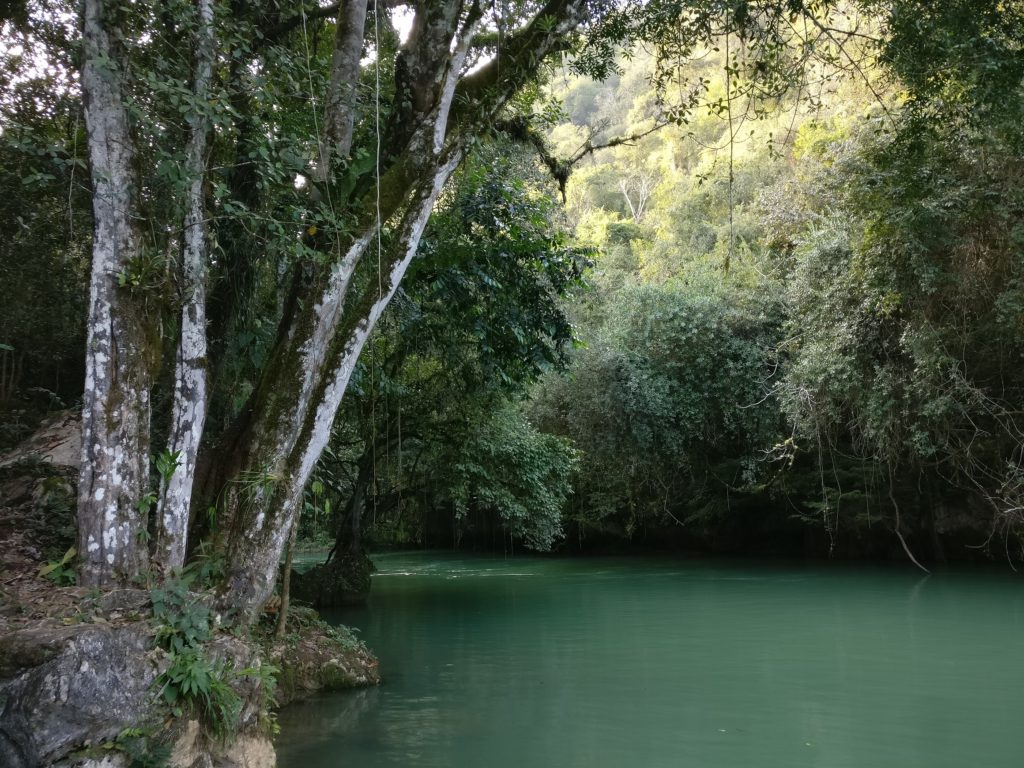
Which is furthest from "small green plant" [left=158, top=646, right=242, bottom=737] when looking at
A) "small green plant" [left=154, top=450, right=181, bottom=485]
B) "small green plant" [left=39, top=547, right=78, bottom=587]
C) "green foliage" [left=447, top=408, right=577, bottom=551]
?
"green foliage" [left=447, top=408, right=577, bottom=551]

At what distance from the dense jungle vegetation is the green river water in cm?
181

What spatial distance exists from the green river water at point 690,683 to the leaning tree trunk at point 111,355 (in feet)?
6.81

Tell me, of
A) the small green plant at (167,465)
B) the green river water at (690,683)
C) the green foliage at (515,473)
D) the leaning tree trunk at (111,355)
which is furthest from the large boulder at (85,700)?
the green foliage at (515,473)

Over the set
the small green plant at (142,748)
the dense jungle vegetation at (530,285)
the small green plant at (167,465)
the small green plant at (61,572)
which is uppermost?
the dense jungle vegetation at (530,285)

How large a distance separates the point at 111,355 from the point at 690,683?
607 cm

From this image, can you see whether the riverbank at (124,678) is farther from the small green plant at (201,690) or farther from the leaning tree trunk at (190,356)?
the leaning tree trunk at (190,356)

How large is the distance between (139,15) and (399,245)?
96.7 inches

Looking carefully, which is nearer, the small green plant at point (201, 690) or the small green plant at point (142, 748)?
the small green plant at point (142, 748)

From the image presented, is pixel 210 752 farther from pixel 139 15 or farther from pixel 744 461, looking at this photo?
pixel 744 461

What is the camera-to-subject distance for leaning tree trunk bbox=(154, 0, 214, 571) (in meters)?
5.66

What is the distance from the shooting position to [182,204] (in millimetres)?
5961

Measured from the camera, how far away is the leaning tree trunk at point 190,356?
5656mm

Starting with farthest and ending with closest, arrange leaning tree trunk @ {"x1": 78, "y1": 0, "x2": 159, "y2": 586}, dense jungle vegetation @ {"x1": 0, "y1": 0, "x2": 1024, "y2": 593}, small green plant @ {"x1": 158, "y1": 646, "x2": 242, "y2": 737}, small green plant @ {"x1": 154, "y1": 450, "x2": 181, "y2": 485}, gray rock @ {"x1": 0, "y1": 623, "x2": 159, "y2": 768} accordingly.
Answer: dense jungle vegetation @ {"x1": 0, "y1": 0, "x2": 1024, "y2": 593}
small green plant @ {"x1": 154, "y1": 450, "x2": 181, "y2": 485}
leaning tree trunk @ {"x1": 78, "y1": 0, "x2": 159, "y2": 586}
small green plant @ {"x1": 158, "y1": 646, "x2": 242, "y2": 737}
gray rock @ {"x1": 0, "y1": 623, "x2": 159, "y2": 768}

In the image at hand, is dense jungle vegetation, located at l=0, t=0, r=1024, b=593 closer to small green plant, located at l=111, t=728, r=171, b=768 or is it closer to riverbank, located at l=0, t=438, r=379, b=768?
riverbank, located at l=0, t=438, r=379, b=768
